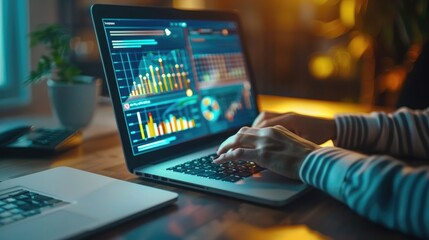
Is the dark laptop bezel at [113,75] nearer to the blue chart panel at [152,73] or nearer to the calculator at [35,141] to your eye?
the blue chart panel at [152,73]

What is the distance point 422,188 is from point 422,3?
4.43ft

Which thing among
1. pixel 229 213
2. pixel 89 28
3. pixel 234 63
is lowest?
pixel 229 213

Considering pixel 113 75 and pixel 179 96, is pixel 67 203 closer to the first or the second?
pixel 113 75

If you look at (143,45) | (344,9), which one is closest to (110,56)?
(143,45)

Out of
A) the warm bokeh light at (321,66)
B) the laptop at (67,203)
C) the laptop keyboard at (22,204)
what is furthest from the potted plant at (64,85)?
the warm bokeh light at (321,66)

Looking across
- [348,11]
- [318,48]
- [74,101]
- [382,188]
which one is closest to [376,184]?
[382,188]

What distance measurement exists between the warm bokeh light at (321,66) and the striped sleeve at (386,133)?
7.85 feet

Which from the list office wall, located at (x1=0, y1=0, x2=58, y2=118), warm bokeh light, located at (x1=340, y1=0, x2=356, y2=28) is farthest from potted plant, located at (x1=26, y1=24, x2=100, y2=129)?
warm bokeh light, located at (x1=340, y1=0, x2=356, y2=28)

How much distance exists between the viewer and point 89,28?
219 centimetres

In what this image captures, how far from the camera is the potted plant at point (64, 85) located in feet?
3.74

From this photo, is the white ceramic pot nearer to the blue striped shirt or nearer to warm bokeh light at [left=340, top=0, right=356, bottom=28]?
the blue striped shirt

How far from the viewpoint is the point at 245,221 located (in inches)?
24.8

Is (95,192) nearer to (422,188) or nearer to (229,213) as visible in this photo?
(229,213)

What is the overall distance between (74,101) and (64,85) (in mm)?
46
